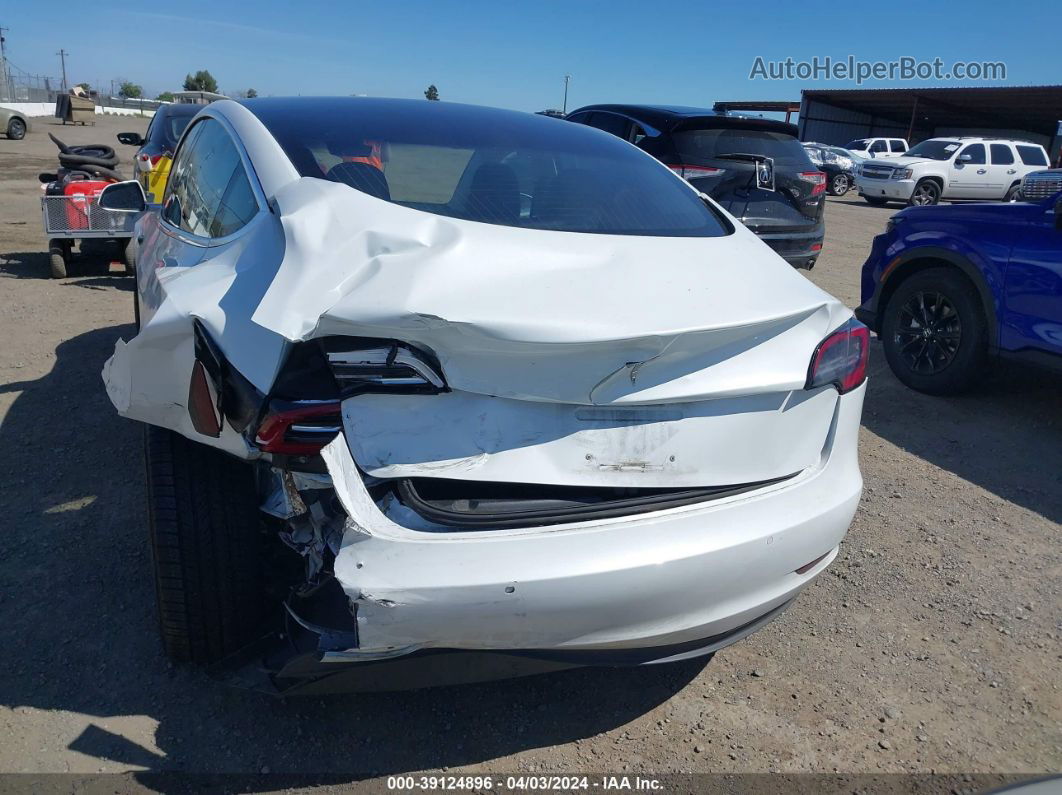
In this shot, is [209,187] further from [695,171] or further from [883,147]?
[883,147]

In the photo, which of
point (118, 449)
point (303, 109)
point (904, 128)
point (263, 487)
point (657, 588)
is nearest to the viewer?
point (657, 588)

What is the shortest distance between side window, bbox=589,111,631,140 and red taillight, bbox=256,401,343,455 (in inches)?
235

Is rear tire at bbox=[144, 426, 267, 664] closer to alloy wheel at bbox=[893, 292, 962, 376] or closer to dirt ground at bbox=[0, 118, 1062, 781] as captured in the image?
dirt ground at bbox=[0, 118, 1062, 781]

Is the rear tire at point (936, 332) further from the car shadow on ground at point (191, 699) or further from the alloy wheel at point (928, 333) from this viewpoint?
the car shadow on ground at point (191, 699)

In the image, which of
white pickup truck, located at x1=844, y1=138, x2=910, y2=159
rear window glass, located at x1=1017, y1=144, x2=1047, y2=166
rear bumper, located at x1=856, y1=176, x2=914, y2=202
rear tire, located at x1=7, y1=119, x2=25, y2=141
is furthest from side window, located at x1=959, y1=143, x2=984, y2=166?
rear tire, located at x1=7, y1=119, x2=25, y2=141

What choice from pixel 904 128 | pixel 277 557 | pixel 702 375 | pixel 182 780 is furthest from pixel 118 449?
pixel 904 128

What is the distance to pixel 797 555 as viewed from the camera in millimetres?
2047

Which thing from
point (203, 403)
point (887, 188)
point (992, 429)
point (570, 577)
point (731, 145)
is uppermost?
point (731, 145)

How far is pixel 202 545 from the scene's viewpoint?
7.11 feet

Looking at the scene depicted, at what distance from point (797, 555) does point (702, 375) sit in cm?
57

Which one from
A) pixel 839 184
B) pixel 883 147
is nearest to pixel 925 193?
pixel 839 184

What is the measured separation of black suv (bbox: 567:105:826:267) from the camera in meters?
6.62

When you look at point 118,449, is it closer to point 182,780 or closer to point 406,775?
point 182,780

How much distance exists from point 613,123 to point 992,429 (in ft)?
15.2
